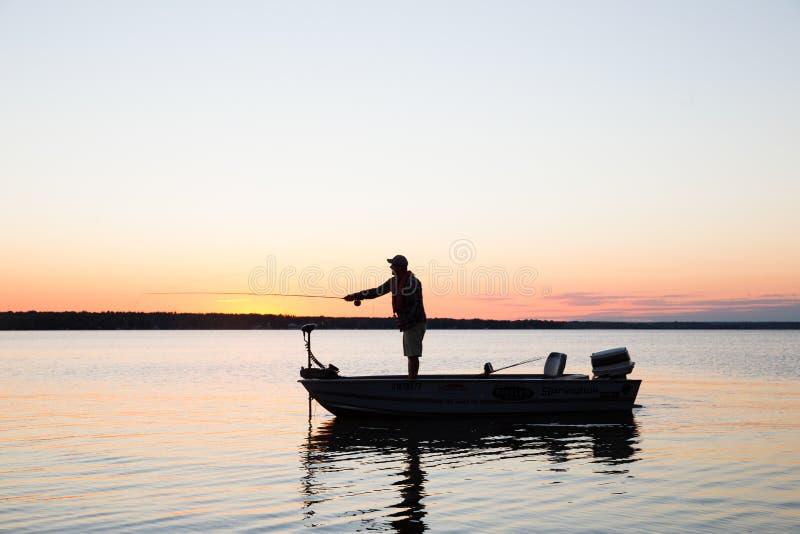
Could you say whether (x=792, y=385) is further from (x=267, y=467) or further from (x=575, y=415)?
(x=267, y=467)

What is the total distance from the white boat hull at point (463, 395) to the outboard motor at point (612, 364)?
0.25 metres

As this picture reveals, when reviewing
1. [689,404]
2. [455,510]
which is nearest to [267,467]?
[455,510]

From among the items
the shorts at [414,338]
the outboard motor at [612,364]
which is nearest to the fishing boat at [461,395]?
the outboard motor at [612,364]

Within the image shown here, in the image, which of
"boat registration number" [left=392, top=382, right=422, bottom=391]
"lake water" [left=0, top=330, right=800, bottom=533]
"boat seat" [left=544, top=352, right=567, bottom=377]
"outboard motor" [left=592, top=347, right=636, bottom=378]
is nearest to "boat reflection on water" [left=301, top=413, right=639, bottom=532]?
"lake water" [left=0, top=330, right=800, bottom=533]

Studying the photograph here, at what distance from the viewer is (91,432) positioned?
611 inches

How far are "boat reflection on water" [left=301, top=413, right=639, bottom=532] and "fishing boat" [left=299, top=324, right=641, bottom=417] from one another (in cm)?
22

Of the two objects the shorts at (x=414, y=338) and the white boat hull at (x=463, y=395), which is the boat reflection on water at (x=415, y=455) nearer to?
the white boat hull at (x=463, y=395)

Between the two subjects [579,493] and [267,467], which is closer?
[579,493]

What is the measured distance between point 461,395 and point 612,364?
3258 millimetres

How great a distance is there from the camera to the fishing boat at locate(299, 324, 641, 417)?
1595cm

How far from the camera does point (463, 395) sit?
639 inches

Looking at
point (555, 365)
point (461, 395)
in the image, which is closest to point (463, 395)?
point (461, 395)

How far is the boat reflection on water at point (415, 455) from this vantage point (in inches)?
353

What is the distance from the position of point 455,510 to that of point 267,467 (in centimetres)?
372
